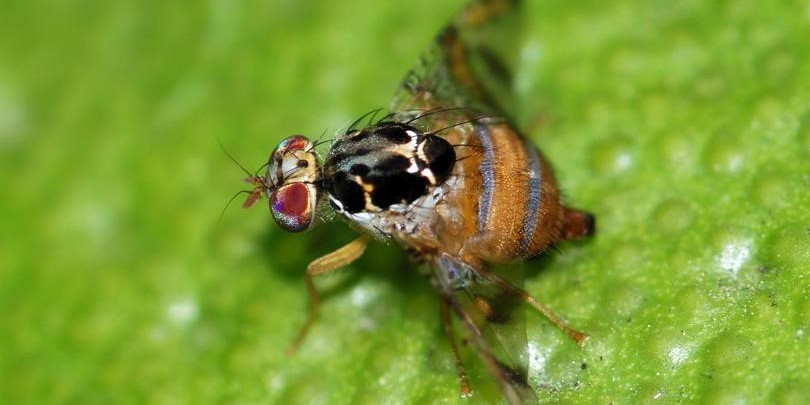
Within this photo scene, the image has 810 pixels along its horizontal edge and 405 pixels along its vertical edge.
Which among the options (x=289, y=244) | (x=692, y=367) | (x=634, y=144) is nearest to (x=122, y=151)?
(x=289, y=244)

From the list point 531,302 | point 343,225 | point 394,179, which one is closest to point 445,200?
point 394,179

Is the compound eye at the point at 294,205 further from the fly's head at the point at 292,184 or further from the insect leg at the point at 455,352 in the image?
the insect leg at the point at 455,352

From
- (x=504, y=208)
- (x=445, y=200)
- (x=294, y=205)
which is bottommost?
(x=504, y=208)

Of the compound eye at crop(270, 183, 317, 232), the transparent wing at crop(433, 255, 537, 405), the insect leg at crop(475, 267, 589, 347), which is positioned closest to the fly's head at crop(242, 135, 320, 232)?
the compound eye at crop(270, 183, 317, 232)

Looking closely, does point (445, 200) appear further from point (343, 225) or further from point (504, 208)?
point (343, 225)

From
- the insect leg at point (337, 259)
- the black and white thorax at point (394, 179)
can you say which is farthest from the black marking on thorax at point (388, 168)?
the insect leg at point (337, 259)

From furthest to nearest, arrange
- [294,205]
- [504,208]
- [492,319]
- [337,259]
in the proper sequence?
[337,259] → [294,205] → [504,208] → [492,319]

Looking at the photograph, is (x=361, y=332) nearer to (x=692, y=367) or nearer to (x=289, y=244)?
(x=289, y=244)
